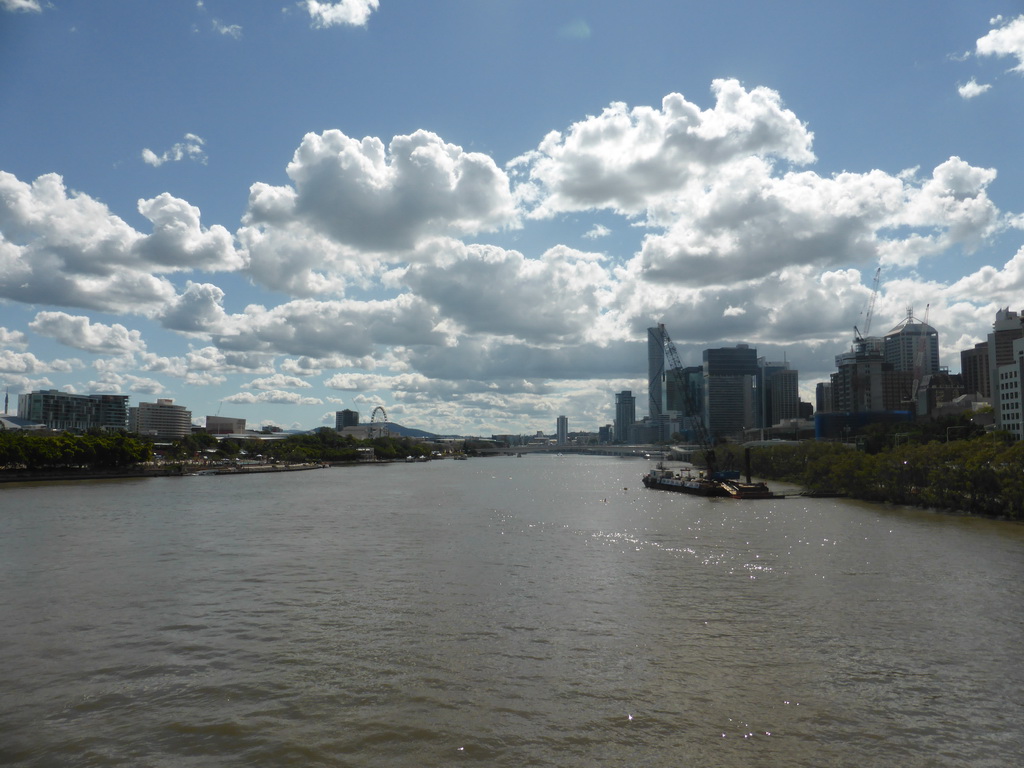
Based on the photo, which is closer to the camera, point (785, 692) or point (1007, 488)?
point (785, 692)

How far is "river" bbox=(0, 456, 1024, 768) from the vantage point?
1595 cm

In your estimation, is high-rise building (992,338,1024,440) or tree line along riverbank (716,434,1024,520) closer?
Answer: tree line along riverbank (716,434,1024,520)

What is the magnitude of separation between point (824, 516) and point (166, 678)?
60.5 meters

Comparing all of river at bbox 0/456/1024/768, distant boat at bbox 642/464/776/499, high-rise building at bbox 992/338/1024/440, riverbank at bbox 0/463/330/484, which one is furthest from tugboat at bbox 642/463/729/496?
riverbank at bbox 0/463/330/484

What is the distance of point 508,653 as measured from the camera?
72.0 ft

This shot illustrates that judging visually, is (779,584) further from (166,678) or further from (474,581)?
(166,678)

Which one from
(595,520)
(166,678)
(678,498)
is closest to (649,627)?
(166,678)

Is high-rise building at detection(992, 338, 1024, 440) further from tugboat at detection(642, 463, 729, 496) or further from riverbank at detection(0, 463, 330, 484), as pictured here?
riverbank at detection(0, 463, 330, 484)

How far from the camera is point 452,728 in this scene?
16.7 meters

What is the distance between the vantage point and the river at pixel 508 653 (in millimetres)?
15945

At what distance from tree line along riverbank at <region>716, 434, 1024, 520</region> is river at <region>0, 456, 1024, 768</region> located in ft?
44.2

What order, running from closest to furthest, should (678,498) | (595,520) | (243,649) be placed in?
(243,649), (595,520), (678,498)

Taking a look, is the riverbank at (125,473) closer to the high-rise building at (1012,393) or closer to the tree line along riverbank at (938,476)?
the tree line along riverbank at (938,476)

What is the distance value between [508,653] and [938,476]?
59.4m
